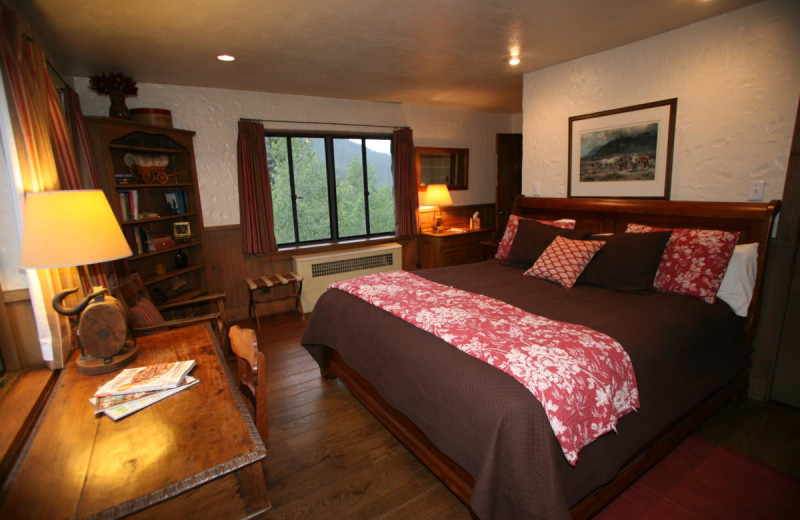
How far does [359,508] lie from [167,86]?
3965 millimetres

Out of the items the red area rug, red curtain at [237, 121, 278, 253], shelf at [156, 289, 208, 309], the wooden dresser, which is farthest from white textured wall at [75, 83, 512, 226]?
the red area rug

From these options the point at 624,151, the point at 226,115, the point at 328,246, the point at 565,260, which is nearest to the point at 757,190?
the point at 624,151

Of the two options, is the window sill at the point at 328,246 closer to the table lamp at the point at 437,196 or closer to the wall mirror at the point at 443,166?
the table lamp at the point at 437,196

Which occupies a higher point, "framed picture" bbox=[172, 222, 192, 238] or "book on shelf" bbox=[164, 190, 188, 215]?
"book on shelf" bbox=[164, 190, 188, 215]

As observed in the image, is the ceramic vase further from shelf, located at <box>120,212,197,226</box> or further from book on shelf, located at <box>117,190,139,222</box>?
shelf, located at <box>120,212,197,226</box>

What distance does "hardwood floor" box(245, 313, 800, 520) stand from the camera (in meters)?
1.78

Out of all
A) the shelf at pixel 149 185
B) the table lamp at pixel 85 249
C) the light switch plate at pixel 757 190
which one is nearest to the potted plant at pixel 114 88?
the shelf at pixel 149 185

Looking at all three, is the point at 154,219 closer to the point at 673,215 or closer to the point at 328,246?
the point at 328,246

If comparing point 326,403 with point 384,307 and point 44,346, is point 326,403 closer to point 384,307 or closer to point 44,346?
point 384,307

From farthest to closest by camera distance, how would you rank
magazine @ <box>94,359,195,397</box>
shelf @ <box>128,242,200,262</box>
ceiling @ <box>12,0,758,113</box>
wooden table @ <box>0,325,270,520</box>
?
1. shelf @ <box>128,242,200,262</box>
2. ceiling @ <box>12,0,758,113</box>
3. magazine @ <box>94,359,195,397</box>
4. wooden table @ <box>0,325,270,520</box>

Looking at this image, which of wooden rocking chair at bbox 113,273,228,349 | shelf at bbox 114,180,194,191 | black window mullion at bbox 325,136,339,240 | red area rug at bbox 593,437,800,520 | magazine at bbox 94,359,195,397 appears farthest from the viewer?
black window mullion at bbox 325,136,339,240

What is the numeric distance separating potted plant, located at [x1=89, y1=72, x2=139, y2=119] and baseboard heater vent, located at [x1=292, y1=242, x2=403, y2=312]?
6.76 ft

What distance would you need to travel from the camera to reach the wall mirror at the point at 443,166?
5.28 metres

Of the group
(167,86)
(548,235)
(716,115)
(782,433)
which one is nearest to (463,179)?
(548,235)
